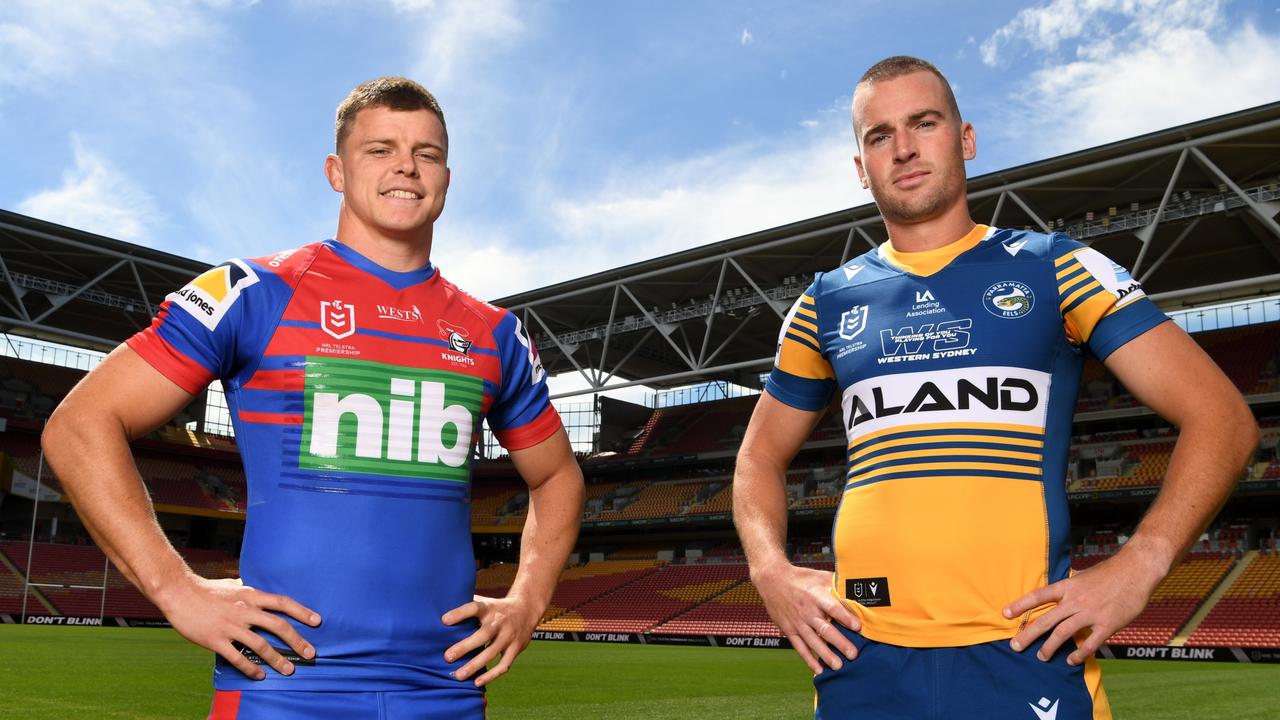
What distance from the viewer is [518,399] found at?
287 cm

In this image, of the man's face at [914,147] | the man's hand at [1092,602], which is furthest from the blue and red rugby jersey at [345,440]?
the man's hand at [1092,602]

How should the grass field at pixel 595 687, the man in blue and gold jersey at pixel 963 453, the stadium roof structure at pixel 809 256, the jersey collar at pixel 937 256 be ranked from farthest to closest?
the stadium roof structure at pixel 809 256, the grass field at pixel 595 687, the jersey collar at pixel 937 256, the man in blue and gold jersey at pixel 963 453

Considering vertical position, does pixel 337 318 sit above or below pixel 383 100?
below

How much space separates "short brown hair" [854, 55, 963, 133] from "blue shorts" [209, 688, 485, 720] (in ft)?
6.33

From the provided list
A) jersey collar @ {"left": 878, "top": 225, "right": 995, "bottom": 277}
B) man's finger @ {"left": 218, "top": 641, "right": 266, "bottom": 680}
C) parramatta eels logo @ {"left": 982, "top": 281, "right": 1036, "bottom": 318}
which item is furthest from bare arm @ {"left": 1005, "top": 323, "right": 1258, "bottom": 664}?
man's finger @ {"left": 218, "top": 641, "right": 266, "bottom": 680}

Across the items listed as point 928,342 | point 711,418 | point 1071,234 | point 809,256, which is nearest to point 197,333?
point 928,342

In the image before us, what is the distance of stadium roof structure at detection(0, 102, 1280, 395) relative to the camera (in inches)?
900

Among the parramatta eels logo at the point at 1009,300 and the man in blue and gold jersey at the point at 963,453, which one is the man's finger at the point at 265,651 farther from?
the parramatta eels logo at the point at 1009,300

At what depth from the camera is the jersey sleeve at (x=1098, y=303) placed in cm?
239

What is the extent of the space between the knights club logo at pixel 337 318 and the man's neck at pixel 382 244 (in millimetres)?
187

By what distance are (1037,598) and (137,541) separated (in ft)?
6.32

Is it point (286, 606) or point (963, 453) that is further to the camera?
point (963, 453)

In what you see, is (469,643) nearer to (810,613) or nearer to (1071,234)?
(810,613)

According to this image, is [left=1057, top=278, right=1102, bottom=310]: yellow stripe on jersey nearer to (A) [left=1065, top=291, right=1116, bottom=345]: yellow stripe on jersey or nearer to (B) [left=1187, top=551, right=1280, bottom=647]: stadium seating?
(A) [left=1065, top=291, right=1116, bottom=345]: yellow stripe on jersey
